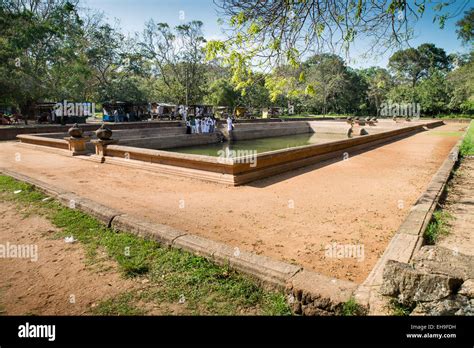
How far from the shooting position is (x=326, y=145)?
1146 cm

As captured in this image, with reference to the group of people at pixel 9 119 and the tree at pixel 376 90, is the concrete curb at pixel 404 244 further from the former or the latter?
the tree at pixel 376 90

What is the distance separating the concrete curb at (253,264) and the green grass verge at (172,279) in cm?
8

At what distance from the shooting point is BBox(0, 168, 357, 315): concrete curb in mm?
2705

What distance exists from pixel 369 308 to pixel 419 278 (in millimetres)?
449

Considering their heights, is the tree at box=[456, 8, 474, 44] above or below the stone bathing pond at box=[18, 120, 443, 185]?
above

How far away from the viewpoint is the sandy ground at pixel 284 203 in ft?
13.5

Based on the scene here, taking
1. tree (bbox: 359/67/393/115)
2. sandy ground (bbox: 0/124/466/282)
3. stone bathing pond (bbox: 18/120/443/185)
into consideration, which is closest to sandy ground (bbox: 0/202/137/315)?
sandy ground (bbox: 0/124/466/282)

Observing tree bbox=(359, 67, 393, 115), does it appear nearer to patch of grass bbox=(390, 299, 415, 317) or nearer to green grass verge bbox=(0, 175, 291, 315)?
green grass verge bbox=(0, 175, 291, 315)

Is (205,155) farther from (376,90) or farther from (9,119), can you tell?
(376,90)

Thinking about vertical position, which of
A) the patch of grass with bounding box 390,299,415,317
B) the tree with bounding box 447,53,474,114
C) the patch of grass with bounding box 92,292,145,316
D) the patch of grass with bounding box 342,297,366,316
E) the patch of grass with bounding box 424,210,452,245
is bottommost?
the patch of grass with bounding box 92,292,145,316

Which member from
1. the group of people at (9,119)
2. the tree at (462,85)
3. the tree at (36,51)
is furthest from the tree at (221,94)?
the tree at (462,85)

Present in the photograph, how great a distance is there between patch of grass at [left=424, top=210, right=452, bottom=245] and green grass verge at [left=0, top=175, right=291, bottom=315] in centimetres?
253

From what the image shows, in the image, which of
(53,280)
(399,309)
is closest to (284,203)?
(399,309)
